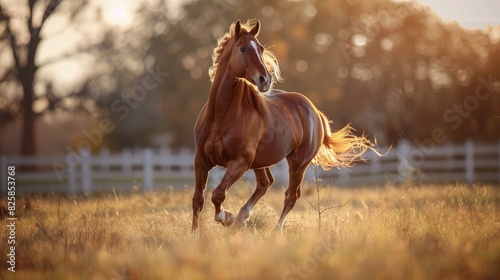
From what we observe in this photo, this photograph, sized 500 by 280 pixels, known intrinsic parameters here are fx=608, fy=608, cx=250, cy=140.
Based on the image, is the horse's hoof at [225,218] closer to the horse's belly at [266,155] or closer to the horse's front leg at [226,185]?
the horse's front leg at [226,185]

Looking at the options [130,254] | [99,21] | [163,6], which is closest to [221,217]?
[130,254]

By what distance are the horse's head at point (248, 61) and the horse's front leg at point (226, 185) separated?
962 mm

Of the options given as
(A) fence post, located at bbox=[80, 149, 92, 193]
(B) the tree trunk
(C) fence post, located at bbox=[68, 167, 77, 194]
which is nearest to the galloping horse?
(A) fence post, located at bbox=[80, 149, 92, 193]

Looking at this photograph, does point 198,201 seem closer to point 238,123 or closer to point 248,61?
point 238,123

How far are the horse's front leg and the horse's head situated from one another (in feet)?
3.16

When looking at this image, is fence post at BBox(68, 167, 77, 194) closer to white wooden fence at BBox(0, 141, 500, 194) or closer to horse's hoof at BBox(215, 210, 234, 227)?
white wooden fence at BBox(0, 141, 500, 194)

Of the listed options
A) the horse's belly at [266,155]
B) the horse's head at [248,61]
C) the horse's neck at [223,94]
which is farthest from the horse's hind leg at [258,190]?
the horse's head at [248,61]

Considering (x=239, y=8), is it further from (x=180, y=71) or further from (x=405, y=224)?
(x=405, y=224)

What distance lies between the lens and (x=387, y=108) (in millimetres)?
29828

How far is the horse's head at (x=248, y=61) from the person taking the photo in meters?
6.77

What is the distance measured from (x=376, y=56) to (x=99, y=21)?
14273 millimetres

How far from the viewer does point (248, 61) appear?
22.6 feet

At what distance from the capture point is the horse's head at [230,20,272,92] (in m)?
6.77

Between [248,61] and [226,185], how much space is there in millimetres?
1434
